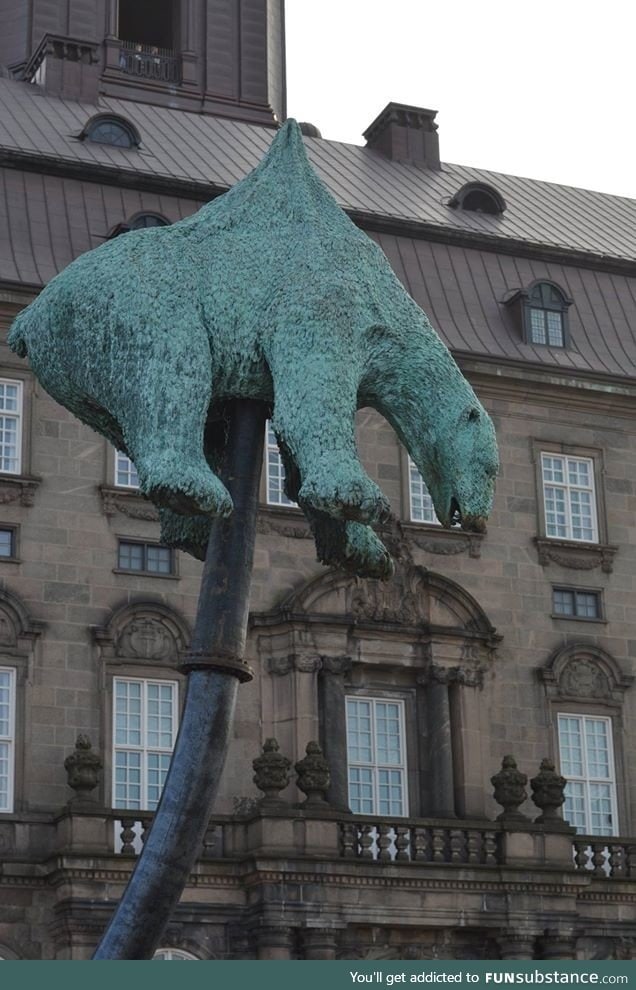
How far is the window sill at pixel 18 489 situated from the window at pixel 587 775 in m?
9.07

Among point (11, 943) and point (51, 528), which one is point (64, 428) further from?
point (11, 943)

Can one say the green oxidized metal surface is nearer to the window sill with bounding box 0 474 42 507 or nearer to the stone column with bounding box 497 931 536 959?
the window sill with bounding box 0 474 42 507

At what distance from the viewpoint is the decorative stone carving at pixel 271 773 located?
28562 mm

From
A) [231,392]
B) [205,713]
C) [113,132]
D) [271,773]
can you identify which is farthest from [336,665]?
[205,713]

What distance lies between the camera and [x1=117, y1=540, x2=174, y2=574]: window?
30.8 m

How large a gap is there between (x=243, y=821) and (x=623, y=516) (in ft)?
30.1

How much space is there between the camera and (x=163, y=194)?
33.4 meters

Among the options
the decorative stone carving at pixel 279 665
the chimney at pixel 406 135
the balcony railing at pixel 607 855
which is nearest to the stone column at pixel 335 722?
the decorative stone carving at pixel 279 665

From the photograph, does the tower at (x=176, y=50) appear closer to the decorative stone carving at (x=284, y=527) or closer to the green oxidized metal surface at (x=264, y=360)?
the decorative stone carving at (x=284, y=527)

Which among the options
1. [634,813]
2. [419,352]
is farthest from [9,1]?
[419,352]

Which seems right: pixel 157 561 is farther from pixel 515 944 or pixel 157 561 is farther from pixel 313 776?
pixel 515 944

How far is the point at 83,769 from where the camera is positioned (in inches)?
1112

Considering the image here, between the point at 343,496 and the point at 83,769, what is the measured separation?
1828cm

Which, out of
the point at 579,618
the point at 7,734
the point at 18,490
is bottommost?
the point at 7,734
